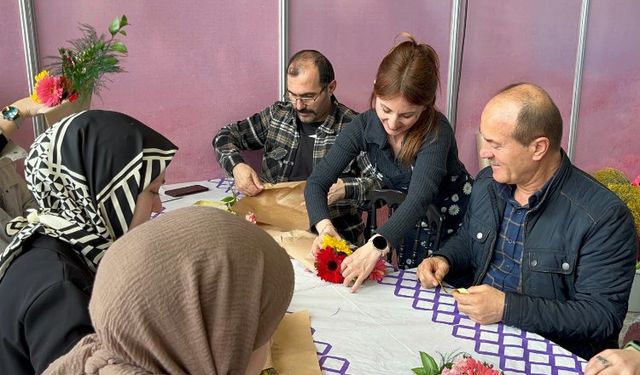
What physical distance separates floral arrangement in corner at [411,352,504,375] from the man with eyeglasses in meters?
1.35

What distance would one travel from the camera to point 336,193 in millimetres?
2727

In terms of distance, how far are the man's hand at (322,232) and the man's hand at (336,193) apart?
440 mm

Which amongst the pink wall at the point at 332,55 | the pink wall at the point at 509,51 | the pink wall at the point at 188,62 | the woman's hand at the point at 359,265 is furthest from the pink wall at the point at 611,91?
the woman's hand at the point at 359,265

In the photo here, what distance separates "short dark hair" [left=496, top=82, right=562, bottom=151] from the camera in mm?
1823

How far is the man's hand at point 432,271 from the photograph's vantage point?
1.92 metres

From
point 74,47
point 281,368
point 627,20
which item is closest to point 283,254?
point 281,368

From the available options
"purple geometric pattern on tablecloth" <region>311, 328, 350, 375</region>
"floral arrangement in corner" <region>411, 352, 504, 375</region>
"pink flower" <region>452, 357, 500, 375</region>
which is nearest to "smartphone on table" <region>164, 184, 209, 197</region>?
"purple geometric pattern on tablecloth" <region>311, 328, 350, 375</region>

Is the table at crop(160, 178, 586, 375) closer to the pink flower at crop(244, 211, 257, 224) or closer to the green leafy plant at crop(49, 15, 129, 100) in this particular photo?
the pink flower at crop(244, 211, 257, 224)

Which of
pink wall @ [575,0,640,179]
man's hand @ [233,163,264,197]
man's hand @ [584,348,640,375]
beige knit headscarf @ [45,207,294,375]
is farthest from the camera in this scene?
pink wall @ [575,0,640,179]

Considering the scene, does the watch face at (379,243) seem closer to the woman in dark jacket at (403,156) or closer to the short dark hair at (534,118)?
the woman in dark jacket at (403,156)

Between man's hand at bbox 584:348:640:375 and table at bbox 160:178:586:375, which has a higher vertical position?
man's hand at bbox 584:348:640:375

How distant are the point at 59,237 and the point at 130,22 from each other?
1822mm

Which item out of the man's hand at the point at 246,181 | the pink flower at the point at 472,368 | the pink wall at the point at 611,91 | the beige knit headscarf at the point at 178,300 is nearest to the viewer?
the beige knit headscarf at the point at 178,300

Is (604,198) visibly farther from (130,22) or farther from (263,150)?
(130,22)
